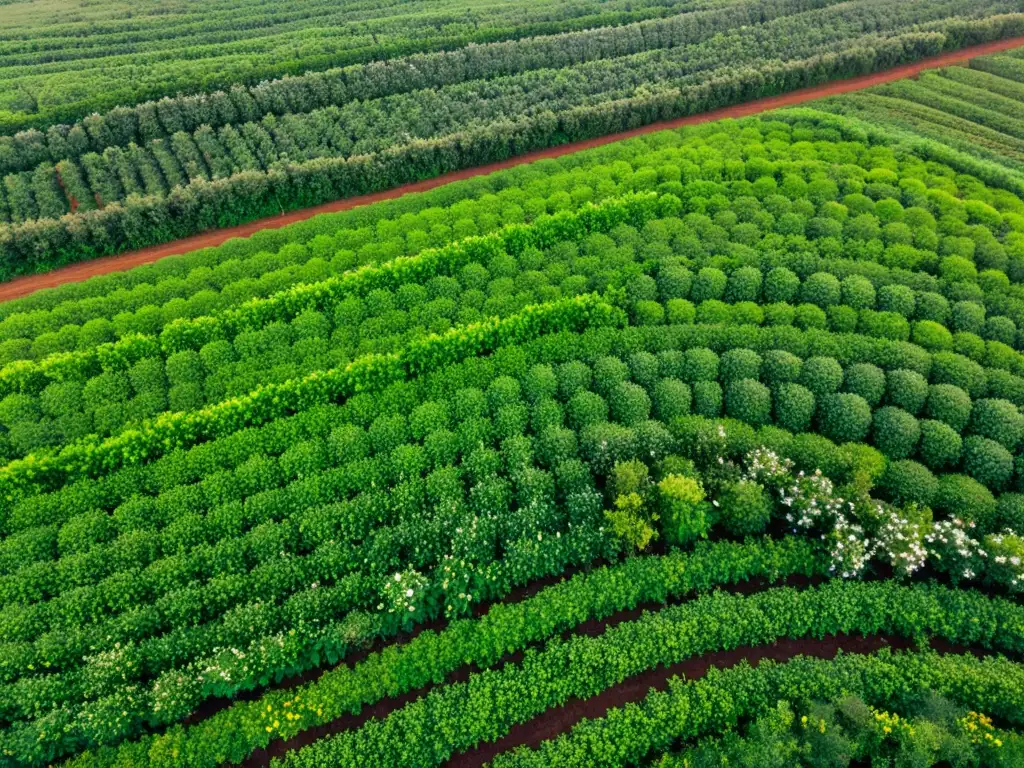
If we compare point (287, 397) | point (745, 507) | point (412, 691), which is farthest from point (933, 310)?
point (287, 397)

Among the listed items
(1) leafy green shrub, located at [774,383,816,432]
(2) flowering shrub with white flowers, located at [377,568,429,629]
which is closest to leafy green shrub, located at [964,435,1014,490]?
(1) leafy green shrub, located at [774,383,816,432]

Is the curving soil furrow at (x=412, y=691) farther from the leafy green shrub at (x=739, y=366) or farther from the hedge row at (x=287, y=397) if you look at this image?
the hedge row at (x=287, y=397)

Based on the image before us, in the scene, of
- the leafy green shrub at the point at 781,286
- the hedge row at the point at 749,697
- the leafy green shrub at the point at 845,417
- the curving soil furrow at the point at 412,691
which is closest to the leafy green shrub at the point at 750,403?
the leafy green shrub at the point at 845,417

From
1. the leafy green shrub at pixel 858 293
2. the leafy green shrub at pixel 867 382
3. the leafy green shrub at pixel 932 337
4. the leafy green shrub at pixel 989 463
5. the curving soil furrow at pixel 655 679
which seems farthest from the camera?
the leafy green shrub at pixel 858 293

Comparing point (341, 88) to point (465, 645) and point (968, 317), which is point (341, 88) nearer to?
point (465, 645)

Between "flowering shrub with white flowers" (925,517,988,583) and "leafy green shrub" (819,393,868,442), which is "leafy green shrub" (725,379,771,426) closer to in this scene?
"leafy green shrub" (819,393,868,442)

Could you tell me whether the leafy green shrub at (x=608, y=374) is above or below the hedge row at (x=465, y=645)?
above

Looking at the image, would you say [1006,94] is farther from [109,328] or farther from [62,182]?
[62,182]
